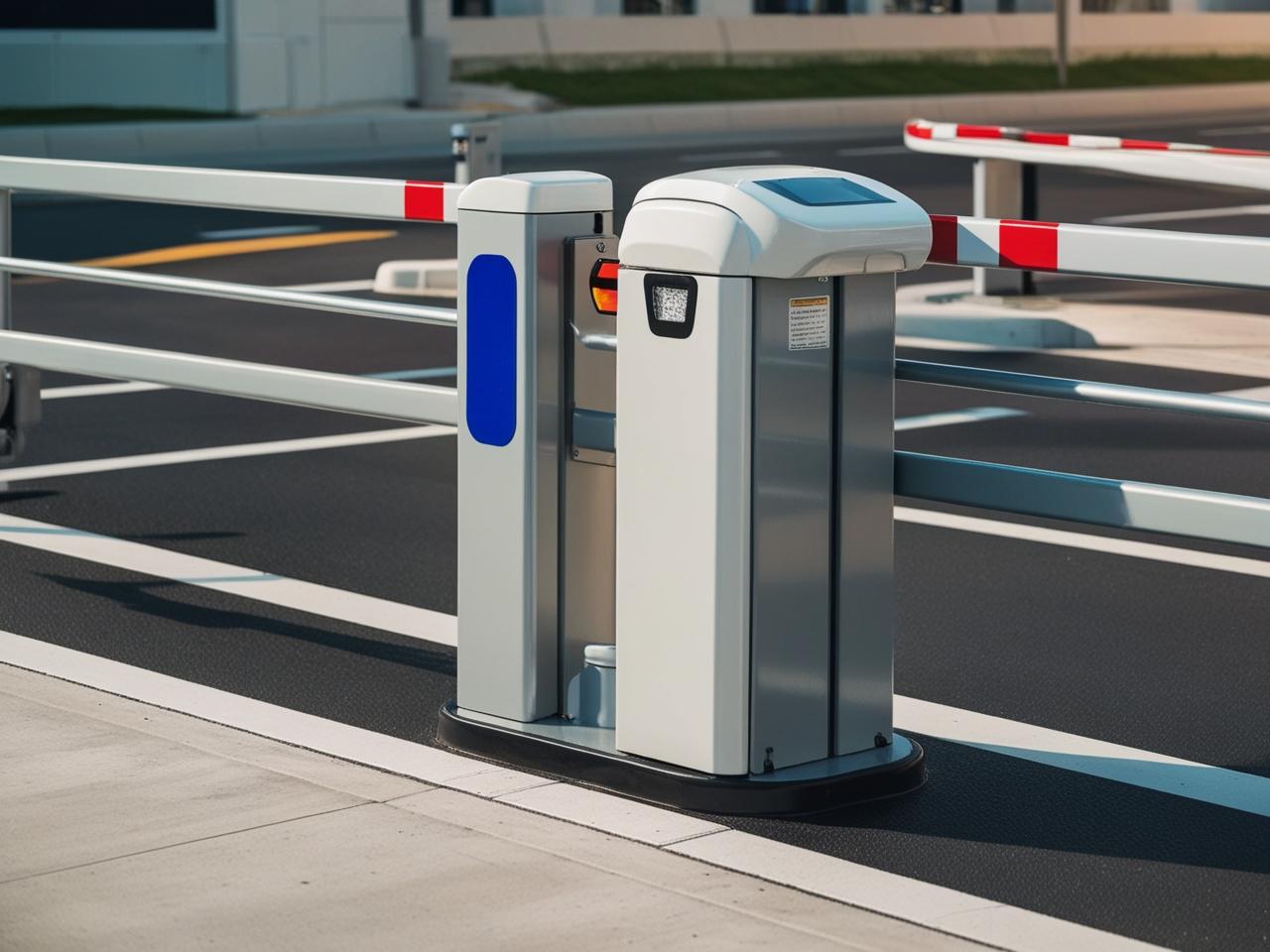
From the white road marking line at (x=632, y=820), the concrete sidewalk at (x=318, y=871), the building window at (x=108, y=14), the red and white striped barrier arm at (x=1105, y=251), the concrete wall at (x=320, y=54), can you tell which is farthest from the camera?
the concrete wall at (x=320, y=54)

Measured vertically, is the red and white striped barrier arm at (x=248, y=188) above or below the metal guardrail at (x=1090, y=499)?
above

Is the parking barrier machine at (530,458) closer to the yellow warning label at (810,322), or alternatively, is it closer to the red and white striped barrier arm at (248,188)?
the red and white striped barrier arm at (248,188)

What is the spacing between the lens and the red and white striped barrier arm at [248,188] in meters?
5.90

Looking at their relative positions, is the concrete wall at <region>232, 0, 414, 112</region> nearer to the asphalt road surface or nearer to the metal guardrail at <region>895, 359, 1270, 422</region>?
the asphalt road surface

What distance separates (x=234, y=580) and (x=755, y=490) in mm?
2949

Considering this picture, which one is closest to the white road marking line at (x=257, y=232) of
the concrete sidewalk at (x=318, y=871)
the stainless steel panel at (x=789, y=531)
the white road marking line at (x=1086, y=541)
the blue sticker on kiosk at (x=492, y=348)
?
the white road marking line at (x=1086, y=541)

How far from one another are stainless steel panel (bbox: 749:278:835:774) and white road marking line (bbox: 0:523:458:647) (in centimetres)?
156

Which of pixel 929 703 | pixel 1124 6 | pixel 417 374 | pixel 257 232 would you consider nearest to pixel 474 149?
pixel 417 374

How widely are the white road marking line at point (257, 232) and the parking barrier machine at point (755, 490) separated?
13144 mm

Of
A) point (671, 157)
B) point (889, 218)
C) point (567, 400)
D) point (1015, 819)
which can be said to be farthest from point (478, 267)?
point (671, 157)

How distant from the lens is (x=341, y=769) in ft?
16.8

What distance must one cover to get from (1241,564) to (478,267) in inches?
134

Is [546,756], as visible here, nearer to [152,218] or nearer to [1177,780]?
[1177,780]

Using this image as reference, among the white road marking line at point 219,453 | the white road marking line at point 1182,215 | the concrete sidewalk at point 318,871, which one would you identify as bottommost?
the concrete sidewalk at point 318,871
